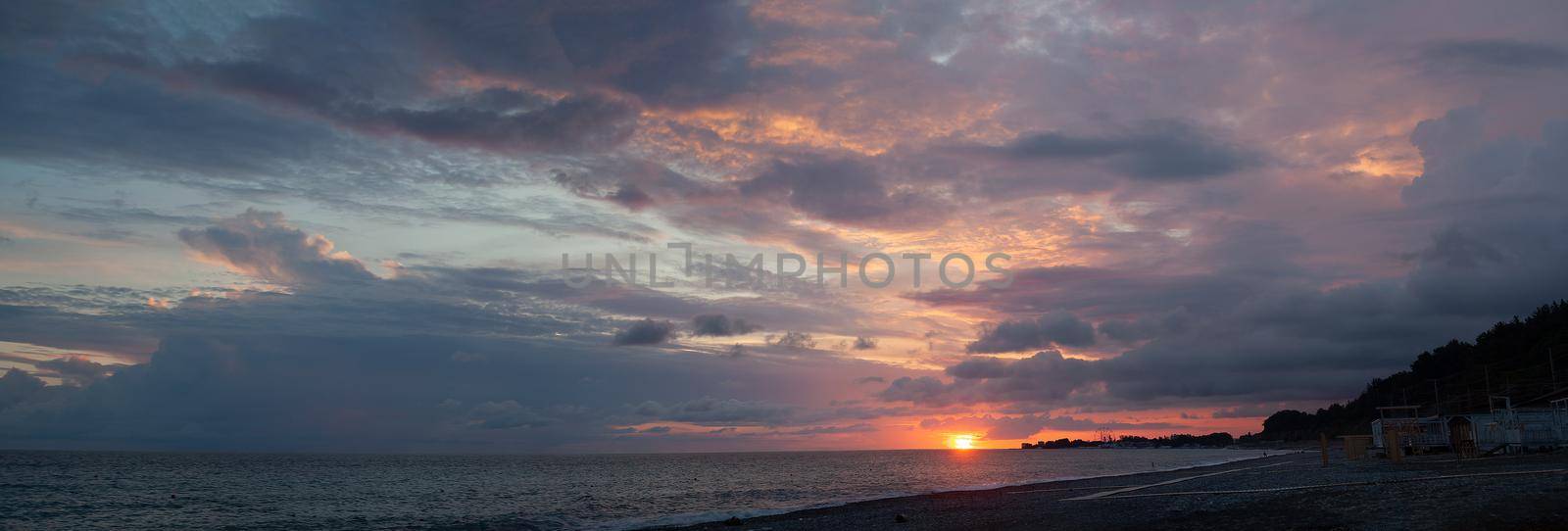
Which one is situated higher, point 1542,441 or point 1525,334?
point 1525,334

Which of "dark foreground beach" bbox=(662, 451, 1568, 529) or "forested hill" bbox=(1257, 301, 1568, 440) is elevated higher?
"forested hill" bbox=(1257, 301, 1568, 440)

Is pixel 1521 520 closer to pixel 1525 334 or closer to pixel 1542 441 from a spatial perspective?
pixel 1542 441

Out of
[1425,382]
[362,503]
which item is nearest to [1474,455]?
[362,503]

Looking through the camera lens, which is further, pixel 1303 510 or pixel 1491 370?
pixel 1491 370

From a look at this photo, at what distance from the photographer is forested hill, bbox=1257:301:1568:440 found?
10135cm

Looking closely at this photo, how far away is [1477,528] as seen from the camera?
1986cm

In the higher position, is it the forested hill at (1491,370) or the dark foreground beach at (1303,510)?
the forested hill at (1491,370)

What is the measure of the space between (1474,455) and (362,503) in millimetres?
87286

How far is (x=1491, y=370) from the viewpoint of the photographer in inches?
5384

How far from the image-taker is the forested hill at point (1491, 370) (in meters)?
101

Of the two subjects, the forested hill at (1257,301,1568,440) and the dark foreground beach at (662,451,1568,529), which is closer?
the dark foreground beach at (662,451,1568,529)

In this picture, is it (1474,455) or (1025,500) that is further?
(1474,455)

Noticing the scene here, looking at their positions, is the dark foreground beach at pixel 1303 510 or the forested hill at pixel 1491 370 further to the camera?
the forested hill at pixel 1491 370

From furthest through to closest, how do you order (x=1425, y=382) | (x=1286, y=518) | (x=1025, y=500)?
(x=1425, y=382) < (x=1025, y=500) < (x=1286, y=518)
